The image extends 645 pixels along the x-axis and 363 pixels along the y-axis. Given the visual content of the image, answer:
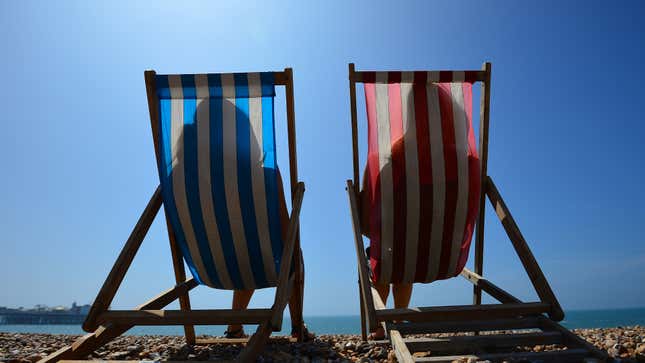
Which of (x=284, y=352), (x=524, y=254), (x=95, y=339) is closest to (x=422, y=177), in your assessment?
(x=524, y=254)

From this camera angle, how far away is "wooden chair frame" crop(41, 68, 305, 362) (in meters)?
2.23

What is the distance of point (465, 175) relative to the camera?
9.87 ft

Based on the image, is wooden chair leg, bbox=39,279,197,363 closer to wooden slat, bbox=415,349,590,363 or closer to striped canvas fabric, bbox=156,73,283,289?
A: striped canvas fabric, bbox=156,73,283,289

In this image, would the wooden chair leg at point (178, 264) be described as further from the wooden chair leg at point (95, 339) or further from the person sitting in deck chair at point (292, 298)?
the person sitting in deck chair at point (292, 298)

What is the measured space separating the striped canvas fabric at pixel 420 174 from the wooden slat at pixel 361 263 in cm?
19

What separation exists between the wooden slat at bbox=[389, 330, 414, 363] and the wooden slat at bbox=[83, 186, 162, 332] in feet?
5.62

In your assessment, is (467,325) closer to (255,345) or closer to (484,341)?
(484,341)

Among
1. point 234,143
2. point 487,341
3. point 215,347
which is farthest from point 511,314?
point 215,347

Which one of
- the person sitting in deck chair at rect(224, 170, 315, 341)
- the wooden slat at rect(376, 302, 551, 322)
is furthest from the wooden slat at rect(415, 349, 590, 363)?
the person sitting in deck chair at rect(224, 170, 315, 341)

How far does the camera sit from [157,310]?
7.98 feet

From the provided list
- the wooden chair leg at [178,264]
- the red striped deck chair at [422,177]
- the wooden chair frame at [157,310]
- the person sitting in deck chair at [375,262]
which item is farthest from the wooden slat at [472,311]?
the wooden chair leg at [178,264]

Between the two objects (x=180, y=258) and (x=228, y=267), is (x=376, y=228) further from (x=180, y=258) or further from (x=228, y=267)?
(x=180, y=258)

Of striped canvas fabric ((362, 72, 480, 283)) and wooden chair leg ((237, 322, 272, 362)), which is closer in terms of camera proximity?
wooden chair leg ((237, 322, 272, 362))

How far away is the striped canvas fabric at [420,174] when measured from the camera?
2.98 metres
